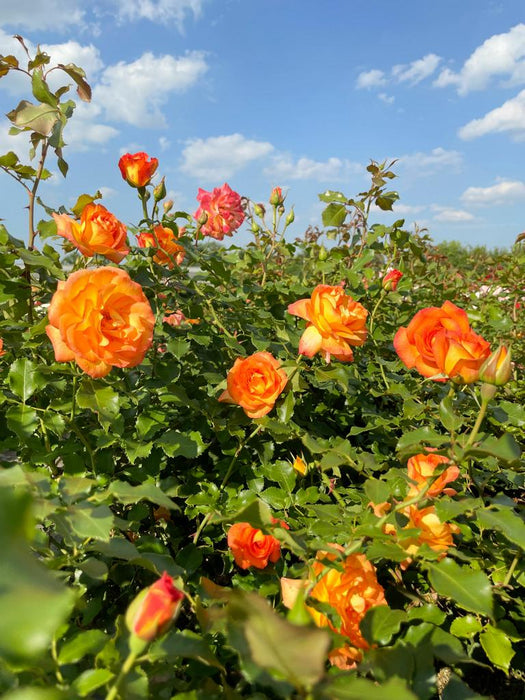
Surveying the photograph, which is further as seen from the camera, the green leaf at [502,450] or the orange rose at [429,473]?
the orange rose at [429,473]

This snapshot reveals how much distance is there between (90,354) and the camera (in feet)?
3.15

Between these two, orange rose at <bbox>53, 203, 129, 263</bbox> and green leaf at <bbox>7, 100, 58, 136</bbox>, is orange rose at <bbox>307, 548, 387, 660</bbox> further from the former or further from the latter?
green leaf at <bbox>7, 100, 58, 136</bbox>

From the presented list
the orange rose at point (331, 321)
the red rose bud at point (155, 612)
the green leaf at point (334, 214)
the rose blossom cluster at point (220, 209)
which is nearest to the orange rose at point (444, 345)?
the orange rose at point (331, 321)

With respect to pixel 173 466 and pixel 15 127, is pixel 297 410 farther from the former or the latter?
pixel 15 127

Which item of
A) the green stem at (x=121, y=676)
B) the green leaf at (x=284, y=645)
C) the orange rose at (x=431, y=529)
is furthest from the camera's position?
the orange rose at (x=431, y=529)

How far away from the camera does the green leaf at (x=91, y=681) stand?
1.76ft

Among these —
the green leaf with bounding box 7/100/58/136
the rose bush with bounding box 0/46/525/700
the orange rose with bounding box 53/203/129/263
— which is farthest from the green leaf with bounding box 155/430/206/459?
the green leaf with bounding box 7/100/58/136

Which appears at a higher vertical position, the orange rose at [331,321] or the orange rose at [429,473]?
the orange rose at [331,321]

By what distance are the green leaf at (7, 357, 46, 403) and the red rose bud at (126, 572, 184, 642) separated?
2.50ft

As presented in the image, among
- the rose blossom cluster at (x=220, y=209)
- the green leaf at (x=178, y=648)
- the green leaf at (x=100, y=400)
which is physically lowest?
the green leaf at (x=178, y=648)

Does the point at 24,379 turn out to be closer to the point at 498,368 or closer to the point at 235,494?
the point at 235,494

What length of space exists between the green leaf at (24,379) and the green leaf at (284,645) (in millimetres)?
878

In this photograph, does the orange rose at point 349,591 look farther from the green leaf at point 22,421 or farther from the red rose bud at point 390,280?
the red rose bud at point 390,280

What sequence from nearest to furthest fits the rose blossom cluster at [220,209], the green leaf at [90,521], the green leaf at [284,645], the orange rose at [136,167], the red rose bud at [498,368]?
the green leaf at [284,645]
the green leaf at [90,521]
the red rose bud at [498,368]
the orange rose at [136,167]
the rose blossom cluster at [220,209]
